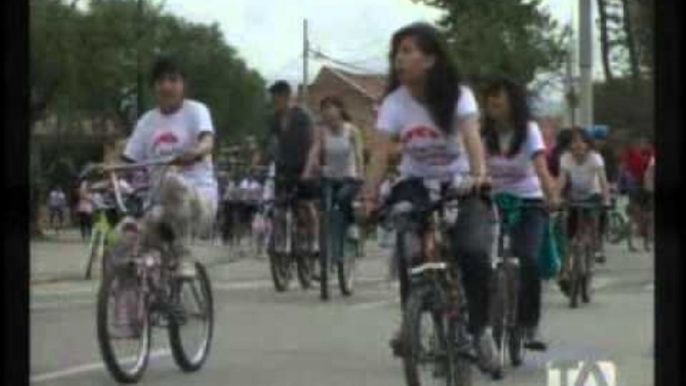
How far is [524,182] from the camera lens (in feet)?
23.3

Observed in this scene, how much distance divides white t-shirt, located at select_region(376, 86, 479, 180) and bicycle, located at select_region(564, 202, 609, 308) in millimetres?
4753

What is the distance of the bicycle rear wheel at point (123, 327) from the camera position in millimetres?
6184

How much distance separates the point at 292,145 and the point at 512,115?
4.44 metres

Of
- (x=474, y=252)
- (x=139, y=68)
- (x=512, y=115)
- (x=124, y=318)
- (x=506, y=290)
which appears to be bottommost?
(x=124, y=318)

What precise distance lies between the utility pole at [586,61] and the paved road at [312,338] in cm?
73

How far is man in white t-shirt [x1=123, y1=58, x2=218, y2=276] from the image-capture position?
21.0ft

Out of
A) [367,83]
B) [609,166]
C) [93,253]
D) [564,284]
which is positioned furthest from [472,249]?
[93,253]

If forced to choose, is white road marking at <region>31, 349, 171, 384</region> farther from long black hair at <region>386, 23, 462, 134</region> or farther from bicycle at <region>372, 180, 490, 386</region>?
long black hair at <region>386, 23, 462, 134</region>

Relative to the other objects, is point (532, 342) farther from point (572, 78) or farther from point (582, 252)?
point (582, 252)

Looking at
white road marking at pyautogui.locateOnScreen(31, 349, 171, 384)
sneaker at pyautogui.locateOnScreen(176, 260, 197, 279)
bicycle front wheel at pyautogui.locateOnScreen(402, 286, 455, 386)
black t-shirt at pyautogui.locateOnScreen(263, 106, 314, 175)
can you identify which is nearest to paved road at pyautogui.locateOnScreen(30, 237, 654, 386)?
white road marking at pyautogui.locateOnScreen(31, 349, 171, 384)

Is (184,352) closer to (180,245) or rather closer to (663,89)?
(180,245)

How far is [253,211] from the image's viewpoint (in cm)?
1295

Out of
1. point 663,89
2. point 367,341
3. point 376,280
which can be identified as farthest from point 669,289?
point 376,280

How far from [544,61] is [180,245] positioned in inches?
83.9
